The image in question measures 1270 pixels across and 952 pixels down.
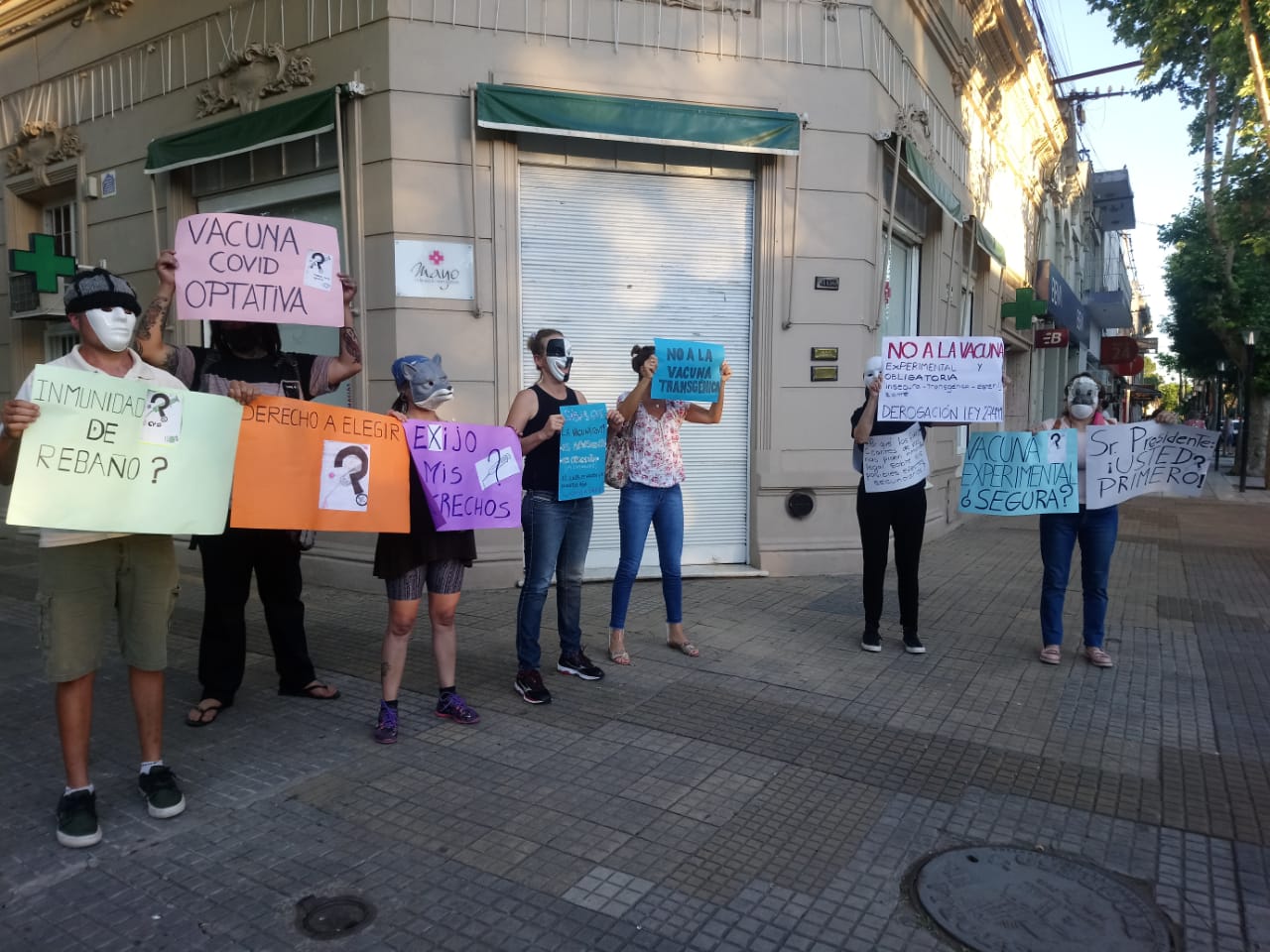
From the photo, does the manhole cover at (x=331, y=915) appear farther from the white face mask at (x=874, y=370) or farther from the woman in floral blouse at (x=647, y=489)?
the white face mask at (x=874, y=370)

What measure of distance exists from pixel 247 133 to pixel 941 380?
20.3 ft

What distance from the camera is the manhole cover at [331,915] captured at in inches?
109

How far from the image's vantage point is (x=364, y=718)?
4.55 metres

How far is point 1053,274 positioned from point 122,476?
18475mm

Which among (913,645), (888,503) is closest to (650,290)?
(888,503)

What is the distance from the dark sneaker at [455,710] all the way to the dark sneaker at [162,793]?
1.26m

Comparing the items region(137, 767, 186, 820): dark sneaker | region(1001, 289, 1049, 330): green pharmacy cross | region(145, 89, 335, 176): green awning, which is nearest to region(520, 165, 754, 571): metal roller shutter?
region(145, 89, 335, 176): green awning

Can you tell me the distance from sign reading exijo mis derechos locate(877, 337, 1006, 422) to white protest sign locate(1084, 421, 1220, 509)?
628 mm

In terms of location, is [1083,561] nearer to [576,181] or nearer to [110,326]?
[576,181]

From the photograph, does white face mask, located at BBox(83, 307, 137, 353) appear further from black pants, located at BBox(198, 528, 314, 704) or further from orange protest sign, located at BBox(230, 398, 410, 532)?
black pants, located at BBox(198, 528, 314, 704)

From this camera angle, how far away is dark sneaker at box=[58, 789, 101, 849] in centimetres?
323

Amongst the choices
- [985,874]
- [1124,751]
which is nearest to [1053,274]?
[1124,751]

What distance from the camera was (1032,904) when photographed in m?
2.98

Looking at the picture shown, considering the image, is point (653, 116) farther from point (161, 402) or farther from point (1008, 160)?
point (1008, 160)
